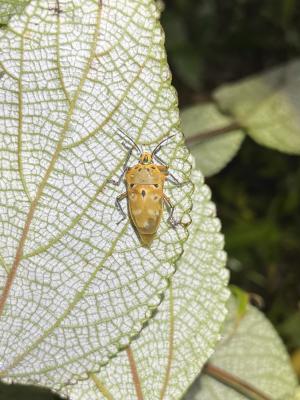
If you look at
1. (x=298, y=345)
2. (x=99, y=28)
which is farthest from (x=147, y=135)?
(x=298, y=345)

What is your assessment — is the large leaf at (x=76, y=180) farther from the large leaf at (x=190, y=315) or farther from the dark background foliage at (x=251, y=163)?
the dark background foliage at (x=251, y=163)

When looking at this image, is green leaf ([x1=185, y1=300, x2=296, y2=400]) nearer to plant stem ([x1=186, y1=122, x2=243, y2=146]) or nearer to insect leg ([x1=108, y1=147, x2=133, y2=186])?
plant stem ([x1=186, y1=122, x2=243, y2=146])

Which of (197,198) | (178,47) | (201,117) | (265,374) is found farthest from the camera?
(178,47)

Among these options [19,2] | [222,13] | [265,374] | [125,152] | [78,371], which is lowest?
[265,374]

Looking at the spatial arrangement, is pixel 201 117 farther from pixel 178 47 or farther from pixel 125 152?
pixel 125 152

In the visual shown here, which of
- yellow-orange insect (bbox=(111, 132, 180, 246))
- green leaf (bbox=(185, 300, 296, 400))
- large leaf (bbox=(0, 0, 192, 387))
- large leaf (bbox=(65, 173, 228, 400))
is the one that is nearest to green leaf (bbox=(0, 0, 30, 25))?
large leaf (bbox=(0, 0, 192, 387))

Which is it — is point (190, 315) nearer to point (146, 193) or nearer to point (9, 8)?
point (146, 193)

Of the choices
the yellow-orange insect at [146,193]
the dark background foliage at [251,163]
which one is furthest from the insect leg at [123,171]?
the dark background foliage at [251,163]
